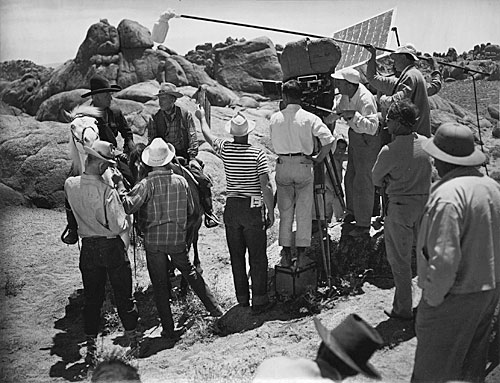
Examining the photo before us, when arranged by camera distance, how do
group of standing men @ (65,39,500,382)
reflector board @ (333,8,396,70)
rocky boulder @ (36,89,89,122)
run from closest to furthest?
1. group of standing men @ (65,39,500,382)
2. reflector board @ (333,8,396,70)
3. rocky boulder @ (36,89,89,122)

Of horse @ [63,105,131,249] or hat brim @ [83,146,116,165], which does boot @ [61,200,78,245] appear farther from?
hat brim @ [83,146,116,165]

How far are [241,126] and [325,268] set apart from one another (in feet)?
5.68

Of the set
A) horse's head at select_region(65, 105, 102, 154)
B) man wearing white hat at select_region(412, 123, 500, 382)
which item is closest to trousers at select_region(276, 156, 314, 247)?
horse's head at select_region(65, 105, 102, 154)

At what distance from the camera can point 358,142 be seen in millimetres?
6648

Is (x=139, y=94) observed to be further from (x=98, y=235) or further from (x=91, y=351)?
(x=91, y=351)

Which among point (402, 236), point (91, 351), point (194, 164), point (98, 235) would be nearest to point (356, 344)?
point (402, 236)

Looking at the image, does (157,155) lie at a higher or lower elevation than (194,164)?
higher

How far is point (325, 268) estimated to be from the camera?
6.54 m

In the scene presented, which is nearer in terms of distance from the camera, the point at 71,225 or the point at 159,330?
the point at 71,225

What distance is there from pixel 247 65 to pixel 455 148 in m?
23.0

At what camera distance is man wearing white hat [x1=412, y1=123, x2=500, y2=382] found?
380 cm

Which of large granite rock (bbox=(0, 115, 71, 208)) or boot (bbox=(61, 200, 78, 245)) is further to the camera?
large granite rock (bbox=(0, 115, 71, 208))

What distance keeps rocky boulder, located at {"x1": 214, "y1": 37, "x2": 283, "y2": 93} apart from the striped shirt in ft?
63.4

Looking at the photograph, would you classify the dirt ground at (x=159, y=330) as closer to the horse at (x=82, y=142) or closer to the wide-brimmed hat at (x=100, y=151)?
the horse at (x=82, y=142)
